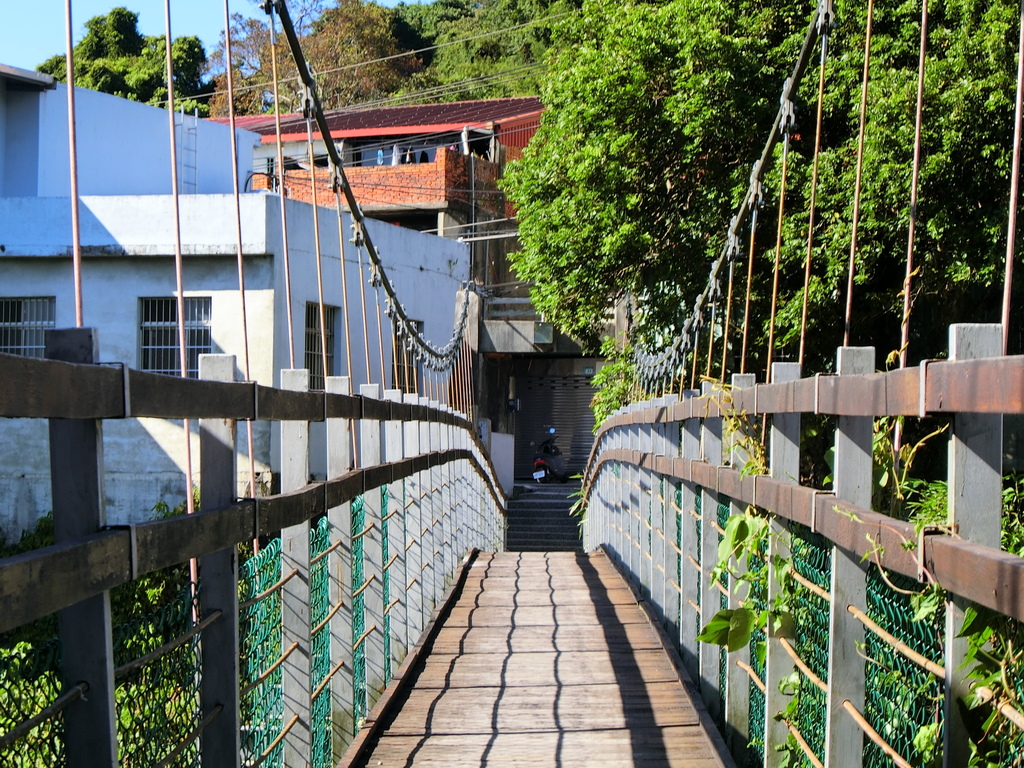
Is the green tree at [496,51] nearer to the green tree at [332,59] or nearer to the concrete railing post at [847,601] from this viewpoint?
the green tree at [332,59]

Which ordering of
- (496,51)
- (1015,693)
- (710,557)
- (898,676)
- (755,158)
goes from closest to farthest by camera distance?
(1015,693) < (898,676) < (710,557) < (755,158) < (496,51)

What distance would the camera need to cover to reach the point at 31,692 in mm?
1629

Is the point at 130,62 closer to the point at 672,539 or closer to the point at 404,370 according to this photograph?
the point at 404,370

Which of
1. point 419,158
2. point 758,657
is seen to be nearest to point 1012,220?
point 758,657

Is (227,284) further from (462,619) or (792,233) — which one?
(462,619)

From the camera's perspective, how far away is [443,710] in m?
4.17

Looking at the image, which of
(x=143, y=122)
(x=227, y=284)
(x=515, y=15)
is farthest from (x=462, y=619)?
(x=515, y=15)

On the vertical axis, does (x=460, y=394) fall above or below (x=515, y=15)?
below

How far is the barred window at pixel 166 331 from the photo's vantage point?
1282 centimetres

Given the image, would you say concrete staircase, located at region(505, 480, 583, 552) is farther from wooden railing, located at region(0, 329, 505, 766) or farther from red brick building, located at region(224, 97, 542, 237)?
wooden railing, located at region(0, 329, 505, 766)

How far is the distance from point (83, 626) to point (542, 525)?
55.0ft

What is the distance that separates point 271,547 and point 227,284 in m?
10.5

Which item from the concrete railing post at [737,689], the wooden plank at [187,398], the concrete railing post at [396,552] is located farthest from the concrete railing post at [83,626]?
the concrete railing post at [396,552]

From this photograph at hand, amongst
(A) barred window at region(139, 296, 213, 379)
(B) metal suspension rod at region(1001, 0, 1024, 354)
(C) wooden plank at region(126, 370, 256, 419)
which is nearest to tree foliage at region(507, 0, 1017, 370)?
(A) barred window at region(139, 296, 213, 379)
